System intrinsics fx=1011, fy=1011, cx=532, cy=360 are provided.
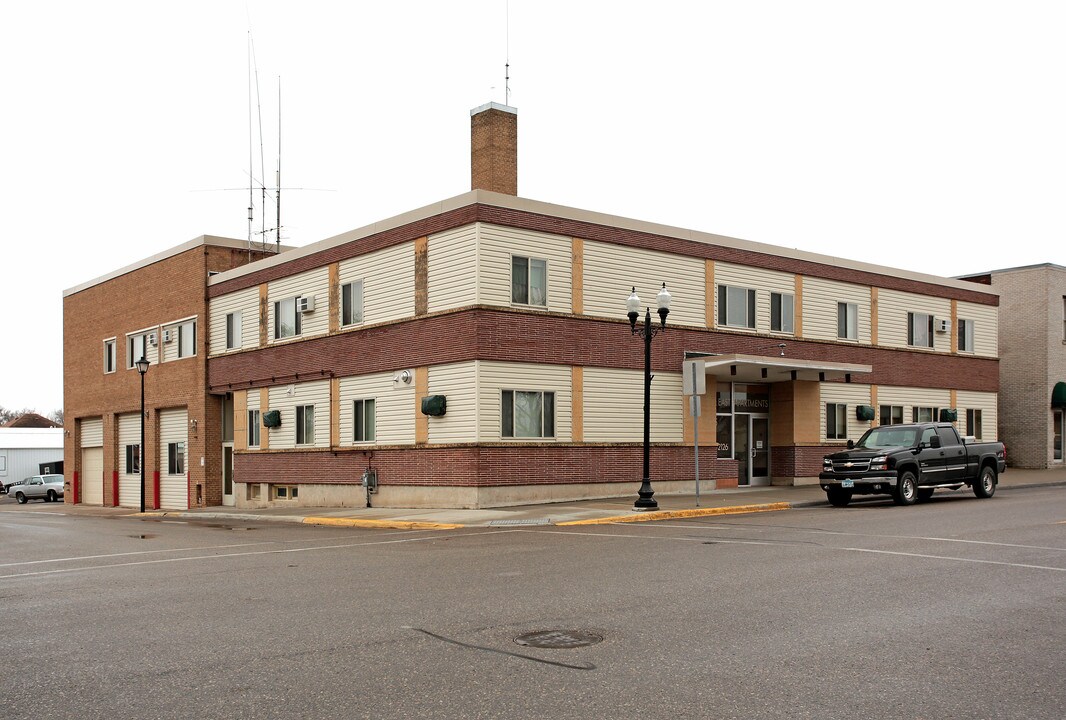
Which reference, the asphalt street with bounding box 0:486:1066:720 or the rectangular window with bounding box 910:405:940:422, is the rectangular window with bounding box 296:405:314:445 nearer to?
the asphalt street with bounding box 0:486:1066:720

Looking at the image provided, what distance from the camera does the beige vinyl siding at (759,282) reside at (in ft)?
104

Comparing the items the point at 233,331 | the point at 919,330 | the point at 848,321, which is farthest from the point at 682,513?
the point at 233,331

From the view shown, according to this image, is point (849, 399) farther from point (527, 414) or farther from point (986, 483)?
point (527, 414)

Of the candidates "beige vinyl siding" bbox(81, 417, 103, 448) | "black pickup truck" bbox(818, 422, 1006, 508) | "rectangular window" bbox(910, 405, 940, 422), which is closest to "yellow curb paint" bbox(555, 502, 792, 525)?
"black pickup truck" bbox(818, 422, 1006, 508)

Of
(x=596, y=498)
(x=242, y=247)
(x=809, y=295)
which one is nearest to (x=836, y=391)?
(x=809, y=295)

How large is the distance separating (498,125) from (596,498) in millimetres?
11032

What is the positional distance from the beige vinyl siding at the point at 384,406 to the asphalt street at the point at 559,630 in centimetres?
1181

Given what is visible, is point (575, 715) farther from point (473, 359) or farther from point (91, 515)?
point (91, 515)

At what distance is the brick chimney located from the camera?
95.7 ft

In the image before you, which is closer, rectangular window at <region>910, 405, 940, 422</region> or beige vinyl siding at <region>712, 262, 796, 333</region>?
beige vinyl siding at <region>712, 262, 796, 333</region>

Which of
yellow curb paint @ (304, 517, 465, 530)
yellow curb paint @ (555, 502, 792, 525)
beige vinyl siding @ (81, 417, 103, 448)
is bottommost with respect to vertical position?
yellow curb paint @ (304, 517, 465, 530)

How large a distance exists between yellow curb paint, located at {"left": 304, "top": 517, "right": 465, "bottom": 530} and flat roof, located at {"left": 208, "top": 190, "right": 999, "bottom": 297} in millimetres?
8454

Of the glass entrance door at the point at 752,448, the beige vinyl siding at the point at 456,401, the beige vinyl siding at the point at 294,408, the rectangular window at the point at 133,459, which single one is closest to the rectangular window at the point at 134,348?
the rectangular window at the point at 133,459

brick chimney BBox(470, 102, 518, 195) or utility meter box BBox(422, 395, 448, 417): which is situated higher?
brick chimney BBox(470, 102, 518, 195)
